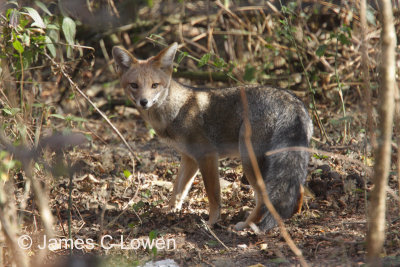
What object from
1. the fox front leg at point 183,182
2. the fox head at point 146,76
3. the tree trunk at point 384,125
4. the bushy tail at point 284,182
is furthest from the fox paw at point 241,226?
the tree trunk at point 384,125

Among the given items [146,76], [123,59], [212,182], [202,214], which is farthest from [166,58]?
[202,214]

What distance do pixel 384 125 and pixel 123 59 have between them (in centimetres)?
380

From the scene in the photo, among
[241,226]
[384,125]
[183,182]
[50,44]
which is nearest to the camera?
[384,125]

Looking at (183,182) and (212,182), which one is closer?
(212,182)

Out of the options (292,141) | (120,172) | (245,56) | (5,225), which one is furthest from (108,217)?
(245,56)

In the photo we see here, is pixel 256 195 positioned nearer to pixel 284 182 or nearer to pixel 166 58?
pixel 284 182

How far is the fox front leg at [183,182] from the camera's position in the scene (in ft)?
18.5

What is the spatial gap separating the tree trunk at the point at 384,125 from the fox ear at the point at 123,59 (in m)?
3.61

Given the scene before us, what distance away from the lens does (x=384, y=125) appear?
2.68 metres

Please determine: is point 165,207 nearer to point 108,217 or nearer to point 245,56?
point 108,217

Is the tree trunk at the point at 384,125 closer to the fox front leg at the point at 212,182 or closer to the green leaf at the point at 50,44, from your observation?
the fox front leg at the point at 212,182

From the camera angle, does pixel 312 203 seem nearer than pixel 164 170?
Yes

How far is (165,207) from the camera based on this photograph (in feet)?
19.0

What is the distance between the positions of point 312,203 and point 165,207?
176 cm
